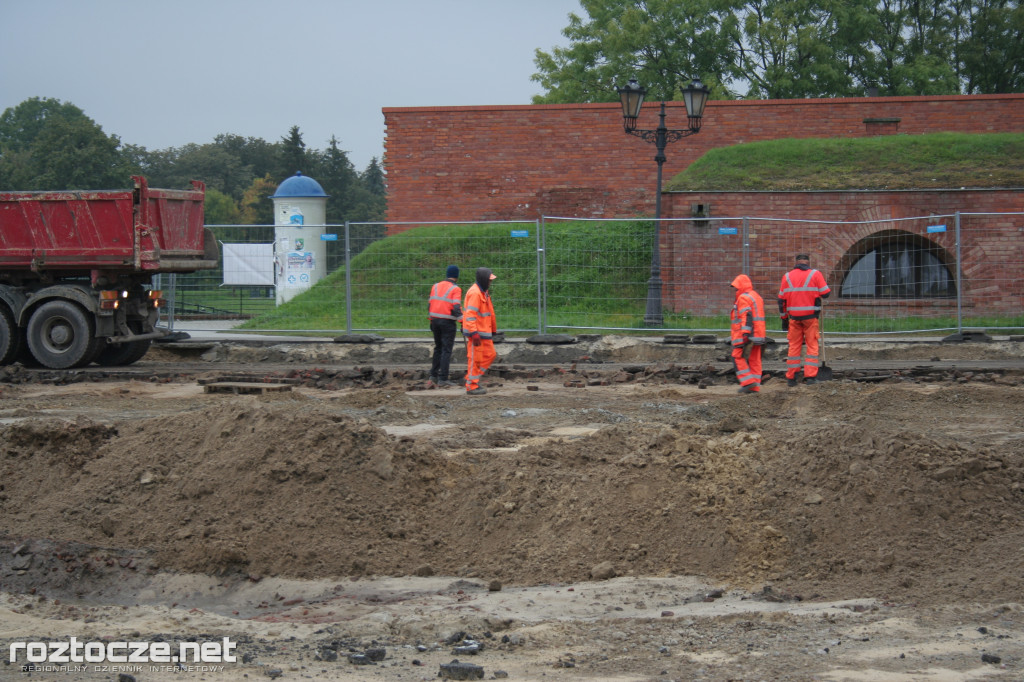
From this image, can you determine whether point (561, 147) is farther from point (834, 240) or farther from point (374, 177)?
point (374, 177)

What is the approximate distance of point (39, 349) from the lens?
14.9 metres

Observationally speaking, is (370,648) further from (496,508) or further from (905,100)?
(905,100)

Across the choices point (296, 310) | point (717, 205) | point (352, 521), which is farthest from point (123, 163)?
point (352, 521)

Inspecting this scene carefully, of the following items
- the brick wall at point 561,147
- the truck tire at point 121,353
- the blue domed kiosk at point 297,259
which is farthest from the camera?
the brick wall at point 561,147

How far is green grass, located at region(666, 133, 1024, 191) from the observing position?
2059 centimetres

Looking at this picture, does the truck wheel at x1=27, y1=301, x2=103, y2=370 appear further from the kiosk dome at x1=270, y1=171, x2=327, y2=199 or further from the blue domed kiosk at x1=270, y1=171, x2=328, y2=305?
the kiosk dome at x1=270, y1=171, x2=327, y2=199

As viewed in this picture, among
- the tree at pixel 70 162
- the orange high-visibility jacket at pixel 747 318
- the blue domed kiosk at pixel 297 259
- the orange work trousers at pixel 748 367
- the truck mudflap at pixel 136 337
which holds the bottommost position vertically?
the orange work trousers at pixel 748 367

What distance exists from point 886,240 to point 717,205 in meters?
3.57

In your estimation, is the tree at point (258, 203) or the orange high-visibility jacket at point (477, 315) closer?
the orange high-visibility jacket at point (477, 315)

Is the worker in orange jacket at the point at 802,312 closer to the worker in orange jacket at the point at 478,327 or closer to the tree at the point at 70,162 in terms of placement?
the worker in orange jacket at the point at 478,327

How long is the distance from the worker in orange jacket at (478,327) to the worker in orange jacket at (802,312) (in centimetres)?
383

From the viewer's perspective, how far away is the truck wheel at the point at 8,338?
14.9m

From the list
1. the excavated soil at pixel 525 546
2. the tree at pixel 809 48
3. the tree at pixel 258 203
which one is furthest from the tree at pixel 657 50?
the excavated soil at pixel 525 546

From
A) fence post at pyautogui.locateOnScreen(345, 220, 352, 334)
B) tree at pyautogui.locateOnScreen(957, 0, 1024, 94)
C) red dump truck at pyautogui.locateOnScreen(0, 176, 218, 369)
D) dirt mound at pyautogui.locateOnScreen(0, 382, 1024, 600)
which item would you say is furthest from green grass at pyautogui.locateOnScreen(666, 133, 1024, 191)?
tree at pyautogui.locateOnScreen(957, 0, 1024, 94)
